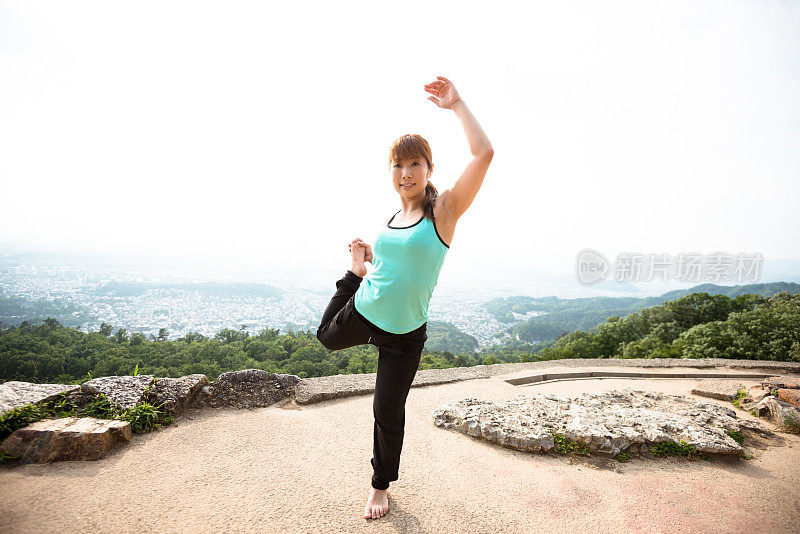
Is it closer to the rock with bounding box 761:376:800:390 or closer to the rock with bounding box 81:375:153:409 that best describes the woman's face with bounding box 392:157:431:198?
the rock with bounding box 81:375:153:409

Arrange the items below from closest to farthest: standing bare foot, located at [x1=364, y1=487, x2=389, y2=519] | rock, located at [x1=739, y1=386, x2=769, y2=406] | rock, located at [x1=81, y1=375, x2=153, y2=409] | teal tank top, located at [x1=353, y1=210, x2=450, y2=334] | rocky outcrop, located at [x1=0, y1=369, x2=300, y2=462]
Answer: teal tank top, located at [x1=353, y1=210, x2=450, y2=334], standing bare foot, located at [x1=364, y1=487, x2=389, y2=519], rocky outcrop, located at [x1=0, y1=369, x2=300, y2=462], rock, located at [x1=81, y1=375, x2=153, y2=409], rock, located at [x1=739, y1=386, x2=769, y2=406]

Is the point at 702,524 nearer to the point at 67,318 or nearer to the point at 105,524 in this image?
the point at 105,524

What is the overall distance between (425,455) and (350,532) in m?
1.28

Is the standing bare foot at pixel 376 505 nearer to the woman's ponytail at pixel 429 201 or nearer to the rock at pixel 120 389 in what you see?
the woman's ponytail at pixel 429 201

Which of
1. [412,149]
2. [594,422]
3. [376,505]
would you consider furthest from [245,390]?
[594,422]

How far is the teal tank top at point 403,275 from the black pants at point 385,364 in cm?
10

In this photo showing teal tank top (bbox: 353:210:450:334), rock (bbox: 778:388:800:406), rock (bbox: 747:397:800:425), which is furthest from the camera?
rock (bbox: 778:388:800:406)

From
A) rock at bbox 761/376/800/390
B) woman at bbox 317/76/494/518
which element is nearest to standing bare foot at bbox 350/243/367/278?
woman at bbox 317/76/494/518

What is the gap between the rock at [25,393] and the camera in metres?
3.00

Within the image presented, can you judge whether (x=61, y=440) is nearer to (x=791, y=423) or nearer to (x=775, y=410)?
(x=791, y=423)

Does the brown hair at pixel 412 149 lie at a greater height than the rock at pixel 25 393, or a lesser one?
greater

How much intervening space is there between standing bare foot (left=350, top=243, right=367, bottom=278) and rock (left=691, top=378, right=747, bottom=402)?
6.94 metres

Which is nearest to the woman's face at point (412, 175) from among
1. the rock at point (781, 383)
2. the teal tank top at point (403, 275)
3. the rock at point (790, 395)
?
the teal tank top at point (403, 275)

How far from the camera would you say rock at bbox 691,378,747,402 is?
230 inches
